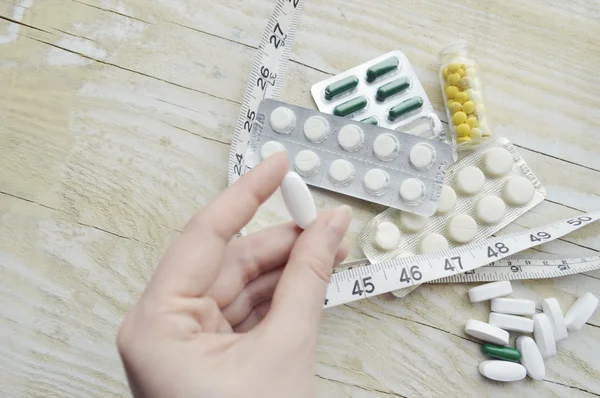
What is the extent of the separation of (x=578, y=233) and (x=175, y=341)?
1.24m

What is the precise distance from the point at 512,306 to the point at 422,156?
1.62ft

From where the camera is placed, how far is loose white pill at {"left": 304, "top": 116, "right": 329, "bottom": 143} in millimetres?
1568

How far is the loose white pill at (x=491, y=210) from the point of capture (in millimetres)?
1551

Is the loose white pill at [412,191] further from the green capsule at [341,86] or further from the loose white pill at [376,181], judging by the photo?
the green capsule at [341,86]

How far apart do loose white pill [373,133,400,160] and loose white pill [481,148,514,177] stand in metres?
0.27

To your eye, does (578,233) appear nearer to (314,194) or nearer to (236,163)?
(314,194)

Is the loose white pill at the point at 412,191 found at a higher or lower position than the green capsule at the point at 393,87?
lower

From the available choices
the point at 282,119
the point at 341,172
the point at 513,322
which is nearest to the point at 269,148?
the point at 282,119

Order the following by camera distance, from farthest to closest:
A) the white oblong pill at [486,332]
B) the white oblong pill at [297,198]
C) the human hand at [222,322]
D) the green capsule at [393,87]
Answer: the green capsule at [393,87] → the white oblong pill at [486,332] → the white oblong pill at [297,198] → the human hand at [222,322]

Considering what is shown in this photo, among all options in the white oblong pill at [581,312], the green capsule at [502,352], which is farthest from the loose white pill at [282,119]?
the white oblong pill at [581,312]

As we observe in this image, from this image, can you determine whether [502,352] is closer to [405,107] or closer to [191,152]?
[405,107]

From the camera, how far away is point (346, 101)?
1.61 m

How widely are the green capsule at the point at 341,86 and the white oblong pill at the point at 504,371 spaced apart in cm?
88

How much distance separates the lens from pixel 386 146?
155cm
